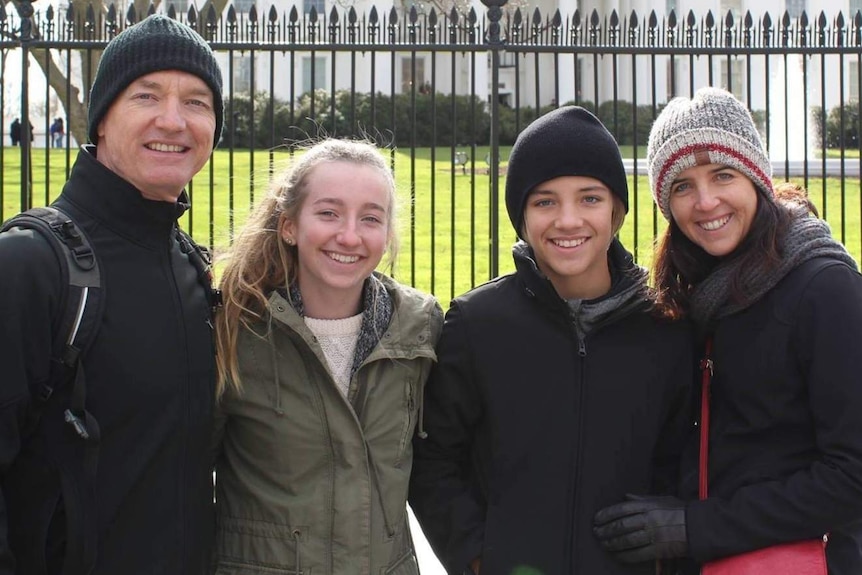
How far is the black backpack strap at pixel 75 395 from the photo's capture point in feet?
6.68

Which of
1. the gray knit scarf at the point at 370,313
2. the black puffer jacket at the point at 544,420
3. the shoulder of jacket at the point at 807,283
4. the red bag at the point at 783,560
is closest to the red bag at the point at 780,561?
the red bag at the point at 783,560

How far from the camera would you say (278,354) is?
2543 mm

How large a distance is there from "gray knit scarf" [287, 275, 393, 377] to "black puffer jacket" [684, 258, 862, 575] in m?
0.95

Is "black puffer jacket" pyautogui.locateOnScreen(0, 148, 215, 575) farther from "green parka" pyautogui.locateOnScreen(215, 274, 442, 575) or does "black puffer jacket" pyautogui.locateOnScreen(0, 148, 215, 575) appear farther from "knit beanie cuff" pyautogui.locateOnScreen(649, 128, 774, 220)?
"knit beanie cuff" pyautogui.locateOnScreen(649, 128, 774, 220)

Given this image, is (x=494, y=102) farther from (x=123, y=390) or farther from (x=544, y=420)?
(x=123, y=390)

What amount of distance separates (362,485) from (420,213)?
1135cm

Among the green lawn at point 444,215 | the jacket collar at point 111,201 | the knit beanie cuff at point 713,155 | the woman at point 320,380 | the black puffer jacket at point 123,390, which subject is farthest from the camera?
the green lawn at point 444,215

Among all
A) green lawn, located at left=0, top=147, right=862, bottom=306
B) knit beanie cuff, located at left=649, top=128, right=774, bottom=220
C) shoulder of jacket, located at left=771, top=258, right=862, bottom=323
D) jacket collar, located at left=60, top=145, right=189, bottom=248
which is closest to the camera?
jacket collar, located at left=60, top=145, right=189, bottom=248

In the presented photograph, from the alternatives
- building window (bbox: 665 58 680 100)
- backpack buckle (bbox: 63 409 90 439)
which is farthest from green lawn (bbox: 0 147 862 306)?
backpack buckle (bbox: 63 409 90 439)

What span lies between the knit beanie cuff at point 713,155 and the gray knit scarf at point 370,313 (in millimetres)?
898

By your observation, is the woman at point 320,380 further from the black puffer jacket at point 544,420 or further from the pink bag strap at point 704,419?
the pink bag strap at point 704,419

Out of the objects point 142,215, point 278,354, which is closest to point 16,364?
point 142,215

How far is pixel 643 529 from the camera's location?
244cm

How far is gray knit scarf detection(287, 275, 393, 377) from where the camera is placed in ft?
8.61
